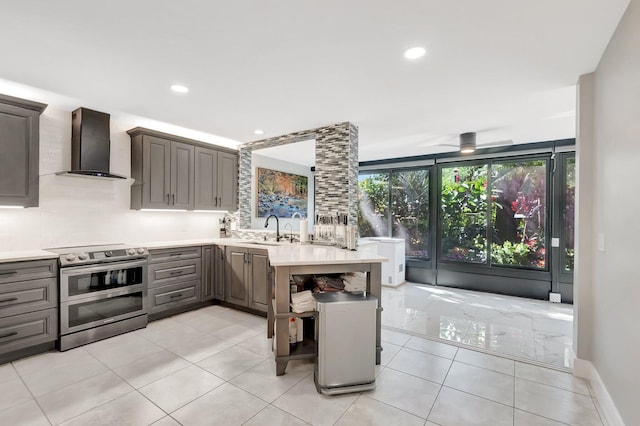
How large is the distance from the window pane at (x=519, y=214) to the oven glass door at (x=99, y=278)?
5578 millimetres

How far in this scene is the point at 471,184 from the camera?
540cm

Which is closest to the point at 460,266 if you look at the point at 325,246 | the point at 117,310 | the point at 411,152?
the point at 411,152

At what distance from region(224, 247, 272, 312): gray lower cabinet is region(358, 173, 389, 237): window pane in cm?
342

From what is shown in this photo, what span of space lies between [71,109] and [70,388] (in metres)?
2.99

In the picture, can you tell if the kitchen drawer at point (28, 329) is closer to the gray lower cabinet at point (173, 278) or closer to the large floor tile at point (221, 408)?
the gray lower cabinet at point (173, 278)

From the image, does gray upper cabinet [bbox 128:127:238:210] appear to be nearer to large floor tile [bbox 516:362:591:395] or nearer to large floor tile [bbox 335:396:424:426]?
large floor tile [bbox 335:396:424:426]

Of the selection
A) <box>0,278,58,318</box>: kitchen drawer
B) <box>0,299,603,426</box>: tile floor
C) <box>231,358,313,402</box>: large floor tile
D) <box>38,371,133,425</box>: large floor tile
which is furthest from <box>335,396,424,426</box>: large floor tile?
<box>0,278,58,318</box>: kitchen drawer

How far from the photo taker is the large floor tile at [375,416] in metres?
1.85

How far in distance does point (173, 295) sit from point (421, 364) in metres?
3.05

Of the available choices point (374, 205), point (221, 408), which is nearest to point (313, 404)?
point (221, 408)

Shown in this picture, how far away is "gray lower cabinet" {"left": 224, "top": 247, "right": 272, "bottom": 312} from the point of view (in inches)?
146

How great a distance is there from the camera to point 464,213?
5.48 meters

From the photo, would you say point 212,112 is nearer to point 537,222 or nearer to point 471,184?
point 471,184

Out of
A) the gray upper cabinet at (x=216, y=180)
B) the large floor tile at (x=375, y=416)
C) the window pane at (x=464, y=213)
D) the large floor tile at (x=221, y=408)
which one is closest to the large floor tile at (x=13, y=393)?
the large floor tile at (x=221, y=408)
